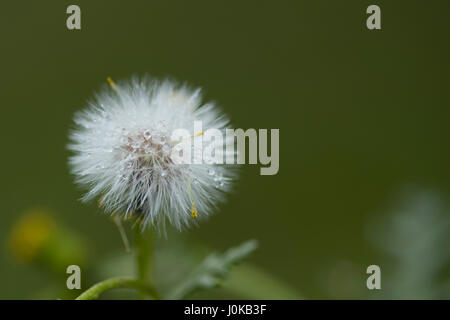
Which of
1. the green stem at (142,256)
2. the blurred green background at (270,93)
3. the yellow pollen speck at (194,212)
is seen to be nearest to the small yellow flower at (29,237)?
the blurred green background at (270,93)

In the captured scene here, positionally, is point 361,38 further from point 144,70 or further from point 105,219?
point 105,219

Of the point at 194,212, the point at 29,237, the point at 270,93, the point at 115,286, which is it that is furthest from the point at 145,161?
the point at 270,93

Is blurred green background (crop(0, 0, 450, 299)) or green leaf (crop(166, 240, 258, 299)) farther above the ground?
blurred green background (crop(0, 0, 450, 299))

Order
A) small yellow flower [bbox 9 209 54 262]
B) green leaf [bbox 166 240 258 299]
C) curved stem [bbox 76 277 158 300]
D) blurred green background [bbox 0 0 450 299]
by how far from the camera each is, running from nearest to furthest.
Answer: curved stem [bbox 76 277 158 300]
green leaf [bbox 166 240 258 299]
small yellow flower [bbox 9 209 54 262]
blurred green background [bbox 0 0 450 299]

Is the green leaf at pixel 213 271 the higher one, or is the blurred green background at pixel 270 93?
the blurred green background at pixel 270 93

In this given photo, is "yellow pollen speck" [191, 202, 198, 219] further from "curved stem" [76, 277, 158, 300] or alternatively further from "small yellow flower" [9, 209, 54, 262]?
"small yellow flower" [9, 209, 54, 262]

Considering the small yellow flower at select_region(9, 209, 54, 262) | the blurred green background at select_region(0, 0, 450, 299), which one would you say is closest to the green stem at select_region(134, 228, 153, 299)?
the small yellow flower at select_region(9, 209, 54, 262)

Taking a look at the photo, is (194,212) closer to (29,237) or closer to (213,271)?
(213,271)

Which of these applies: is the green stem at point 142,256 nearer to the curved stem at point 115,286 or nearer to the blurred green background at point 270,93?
the curved stem at point 115,286
